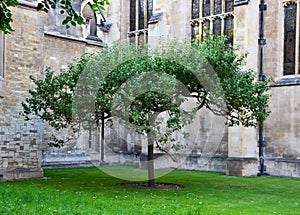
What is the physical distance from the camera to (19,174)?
17266 mm

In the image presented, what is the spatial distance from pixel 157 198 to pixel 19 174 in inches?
303

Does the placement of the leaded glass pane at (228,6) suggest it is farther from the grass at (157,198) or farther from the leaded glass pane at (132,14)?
the grass at (157,198)

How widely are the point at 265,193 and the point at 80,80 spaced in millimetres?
7241

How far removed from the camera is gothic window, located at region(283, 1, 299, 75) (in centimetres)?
1922

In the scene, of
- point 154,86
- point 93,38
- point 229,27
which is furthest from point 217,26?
point 154,86

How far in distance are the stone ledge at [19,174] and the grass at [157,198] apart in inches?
45.7

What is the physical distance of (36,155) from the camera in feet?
59.1

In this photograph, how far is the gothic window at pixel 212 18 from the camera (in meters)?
22.0

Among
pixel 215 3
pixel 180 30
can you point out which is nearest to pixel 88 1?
pixel 180 30

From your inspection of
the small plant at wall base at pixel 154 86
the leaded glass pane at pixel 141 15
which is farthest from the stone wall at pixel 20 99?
the leaded glass pane at pixel 141 15

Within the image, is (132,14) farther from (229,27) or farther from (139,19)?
(229,27)

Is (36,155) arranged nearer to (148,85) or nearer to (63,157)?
(63,157)

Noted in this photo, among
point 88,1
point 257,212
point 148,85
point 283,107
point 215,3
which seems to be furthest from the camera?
point 88,1

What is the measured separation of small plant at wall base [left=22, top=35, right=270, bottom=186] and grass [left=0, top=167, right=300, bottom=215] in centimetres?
191
